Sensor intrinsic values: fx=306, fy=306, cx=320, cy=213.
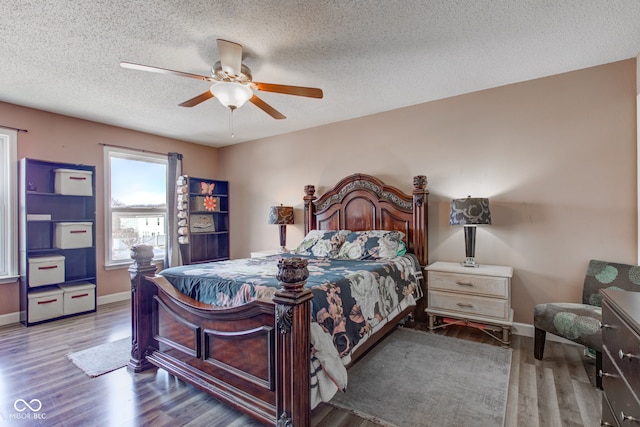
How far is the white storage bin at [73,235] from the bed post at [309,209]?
2.81 m

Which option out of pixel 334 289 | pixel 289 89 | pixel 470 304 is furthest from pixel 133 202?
pixel 470 304

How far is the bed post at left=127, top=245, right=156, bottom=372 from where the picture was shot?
94.4 inches

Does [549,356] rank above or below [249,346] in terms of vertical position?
below

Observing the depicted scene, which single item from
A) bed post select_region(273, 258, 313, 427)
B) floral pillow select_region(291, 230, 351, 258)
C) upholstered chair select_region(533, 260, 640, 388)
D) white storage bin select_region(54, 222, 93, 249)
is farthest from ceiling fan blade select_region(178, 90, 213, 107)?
upholstered chair select_region(533, 260, 640, 388)

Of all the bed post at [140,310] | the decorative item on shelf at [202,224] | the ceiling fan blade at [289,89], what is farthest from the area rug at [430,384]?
the decorative item on shelf at [202,224]

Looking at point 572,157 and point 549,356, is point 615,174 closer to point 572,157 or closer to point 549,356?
point 572,157

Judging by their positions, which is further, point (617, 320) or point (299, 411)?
point (299, 411)

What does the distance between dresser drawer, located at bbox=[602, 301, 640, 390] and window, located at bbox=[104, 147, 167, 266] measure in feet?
16.0

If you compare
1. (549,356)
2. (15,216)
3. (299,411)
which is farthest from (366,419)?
(15,216)

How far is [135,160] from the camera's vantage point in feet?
15.6

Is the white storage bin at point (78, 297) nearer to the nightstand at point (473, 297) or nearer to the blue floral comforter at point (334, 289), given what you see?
the blue floral comforter at point (334, 289)

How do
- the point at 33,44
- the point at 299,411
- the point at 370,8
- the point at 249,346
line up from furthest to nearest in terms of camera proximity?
1. the point at 33,44
2. the point at 370,8
3. the point at 249,346
4. the point at 299,411

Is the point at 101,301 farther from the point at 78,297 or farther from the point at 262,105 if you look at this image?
the point at 262,105

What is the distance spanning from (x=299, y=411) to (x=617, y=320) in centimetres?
143
